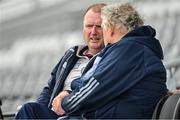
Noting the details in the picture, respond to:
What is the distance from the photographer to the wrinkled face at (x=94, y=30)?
276 centimetres

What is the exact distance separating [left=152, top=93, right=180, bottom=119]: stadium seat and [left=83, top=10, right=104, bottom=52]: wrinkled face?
682mm

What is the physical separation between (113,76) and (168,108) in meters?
0.26

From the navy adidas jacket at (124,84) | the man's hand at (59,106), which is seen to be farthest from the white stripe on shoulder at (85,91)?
the man's hand at (59,106)

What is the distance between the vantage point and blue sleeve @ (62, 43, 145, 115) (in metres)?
2.13

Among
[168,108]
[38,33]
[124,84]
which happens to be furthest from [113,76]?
[38,33]

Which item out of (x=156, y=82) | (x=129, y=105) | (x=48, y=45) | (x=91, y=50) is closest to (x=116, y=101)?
(x=129, y=105)

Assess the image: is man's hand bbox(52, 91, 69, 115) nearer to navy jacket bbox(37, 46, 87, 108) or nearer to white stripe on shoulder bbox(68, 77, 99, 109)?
white stripe on shoulder bbox(68, 77, 99, 109)

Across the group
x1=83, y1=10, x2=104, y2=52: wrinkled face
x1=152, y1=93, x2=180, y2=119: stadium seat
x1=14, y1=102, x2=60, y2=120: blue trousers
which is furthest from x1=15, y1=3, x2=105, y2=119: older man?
x1=152, y1=93, x2=180, y2=119: stadium seat

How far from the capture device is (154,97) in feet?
7.21

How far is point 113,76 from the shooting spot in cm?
214

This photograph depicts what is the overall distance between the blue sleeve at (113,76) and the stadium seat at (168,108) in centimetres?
14

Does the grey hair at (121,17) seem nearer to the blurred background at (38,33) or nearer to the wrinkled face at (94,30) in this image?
the wrinkled face at (94,30)

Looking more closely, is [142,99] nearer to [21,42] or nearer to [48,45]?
[48,45]

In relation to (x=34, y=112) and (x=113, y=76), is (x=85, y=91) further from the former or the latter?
(x=34, y=112)
